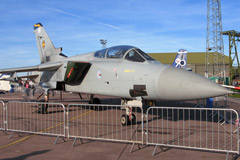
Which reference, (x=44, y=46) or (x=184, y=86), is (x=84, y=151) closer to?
(x=184, y=86)

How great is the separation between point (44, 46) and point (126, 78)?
8994 mm

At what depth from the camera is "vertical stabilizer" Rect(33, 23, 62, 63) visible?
1431 cm

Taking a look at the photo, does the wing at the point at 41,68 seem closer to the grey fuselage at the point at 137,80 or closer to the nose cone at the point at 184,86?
the grey fuselage at the point at 137,80

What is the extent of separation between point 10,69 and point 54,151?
314 inches

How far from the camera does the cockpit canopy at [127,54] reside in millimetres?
7856

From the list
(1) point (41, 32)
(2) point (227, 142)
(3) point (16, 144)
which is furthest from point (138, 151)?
(1) point (41, 32)

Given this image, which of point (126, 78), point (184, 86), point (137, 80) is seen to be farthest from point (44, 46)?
point (184, 86)

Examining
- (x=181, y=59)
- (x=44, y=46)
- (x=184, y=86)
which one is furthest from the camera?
(x=181, y=59)

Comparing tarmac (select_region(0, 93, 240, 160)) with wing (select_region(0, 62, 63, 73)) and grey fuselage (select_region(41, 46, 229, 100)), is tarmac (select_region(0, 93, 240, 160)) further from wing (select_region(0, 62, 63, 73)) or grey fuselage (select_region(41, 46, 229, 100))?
wing (select_region(0, 62, 63, 73))

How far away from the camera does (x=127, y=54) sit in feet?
26.7

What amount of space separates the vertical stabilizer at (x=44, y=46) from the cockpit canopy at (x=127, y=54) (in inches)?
237

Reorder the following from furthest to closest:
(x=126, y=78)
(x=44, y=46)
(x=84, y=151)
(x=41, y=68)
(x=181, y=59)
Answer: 1. (x=181, y=59)
2. (x=44, y=46)
3. (x=41, y=68)
4. (x=126, y=78)
5. (x=84, y=151)

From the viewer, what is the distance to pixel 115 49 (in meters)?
8.77

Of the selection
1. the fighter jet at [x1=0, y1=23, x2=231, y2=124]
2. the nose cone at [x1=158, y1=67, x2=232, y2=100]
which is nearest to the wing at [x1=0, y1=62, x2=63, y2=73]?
the fighter jet at [x1=0, y1=23, x2=231, y2=124]
